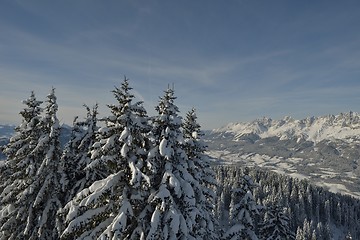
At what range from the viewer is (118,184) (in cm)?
1606

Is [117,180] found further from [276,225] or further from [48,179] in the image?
[276,225]

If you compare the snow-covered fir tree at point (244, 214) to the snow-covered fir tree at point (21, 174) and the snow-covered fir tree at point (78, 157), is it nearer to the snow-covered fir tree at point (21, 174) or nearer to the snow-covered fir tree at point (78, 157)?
the snow-covered fir tree at point (78, 157)

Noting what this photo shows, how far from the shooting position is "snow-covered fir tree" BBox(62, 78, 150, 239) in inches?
596

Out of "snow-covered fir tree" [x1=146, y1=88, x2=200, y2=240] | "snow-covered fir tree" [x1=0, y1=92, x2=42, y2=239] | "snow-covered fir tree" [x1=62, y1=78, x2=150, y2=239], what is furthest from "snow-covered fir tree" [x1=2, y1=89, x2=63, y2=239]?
"snow-covered fir tree" [x1=146, y1=88, x2=200, y2=240]

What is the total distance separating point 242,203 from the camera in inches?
1065

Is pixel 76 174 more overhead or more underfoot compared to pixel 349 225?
more overhead

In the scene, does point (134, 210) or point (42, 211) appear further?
point (42, 211)

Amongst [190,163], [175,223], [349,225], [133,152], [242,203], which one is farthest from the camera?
A: [349,225]

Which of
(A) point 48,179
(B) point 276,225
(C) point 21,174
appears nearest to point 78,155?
(A) point 48,179

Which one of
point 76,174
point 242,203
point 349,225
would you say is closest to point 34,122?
point 76,174

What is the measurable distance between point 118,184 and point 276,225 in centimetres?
2524

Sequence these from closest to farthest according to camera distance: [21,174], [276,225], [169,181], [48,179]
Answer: [169,181], [48,179], [21,174], [276,225]

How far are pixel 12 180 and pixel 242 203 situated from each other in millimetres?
17894

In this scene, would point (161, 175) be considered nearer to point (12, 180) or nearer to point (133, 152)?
point (133, 152)
